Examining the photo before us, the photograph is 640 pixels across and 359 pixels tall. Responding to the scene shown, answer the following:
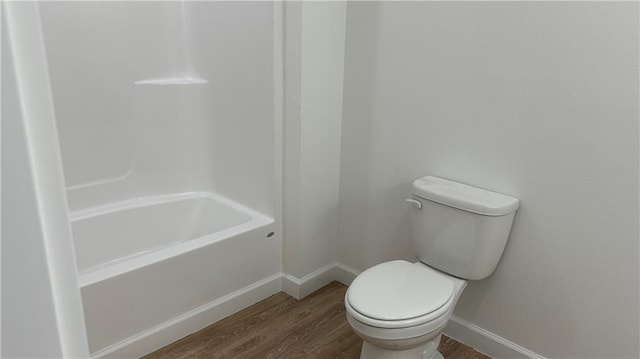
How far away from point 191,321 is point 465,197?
51.0 inches

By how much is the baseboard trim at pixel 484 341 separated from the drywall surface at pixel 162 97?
3.37ft

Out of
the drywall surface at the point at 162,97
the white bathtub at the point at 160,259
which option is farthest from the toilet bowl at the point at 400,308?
the drywall surface at the point at 162,97

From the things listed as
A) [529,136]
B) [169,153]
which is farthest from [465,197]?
[169,153]

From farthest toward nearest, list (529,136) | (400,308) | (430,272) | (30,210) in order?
(430,272), (529,136), (400,308), (30,210)

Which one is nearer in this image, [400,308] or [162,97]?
[400,308]

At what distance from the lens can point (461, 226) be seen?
175 cm

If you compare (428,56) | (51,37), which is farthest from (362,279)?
(51,37)

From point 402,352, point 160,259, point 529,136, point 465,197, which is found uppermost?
point 529,136

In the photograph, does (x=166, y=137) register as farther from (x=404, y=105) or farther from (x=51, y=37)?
(x=404, y=105)

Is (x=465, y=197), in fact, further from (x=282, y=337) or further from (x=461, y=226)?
(x=282, y=337)

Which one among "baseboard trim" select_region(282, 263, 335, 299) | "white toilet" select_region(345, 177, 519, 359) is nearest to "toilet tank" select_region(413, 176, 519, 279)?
"white toilet" select_region(345, 177, 519, 359)

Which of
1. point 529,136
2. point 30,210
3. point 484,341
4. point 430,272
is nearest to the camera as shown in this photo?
point 30,210

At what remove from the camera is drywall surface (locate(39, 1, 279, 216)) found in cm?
223

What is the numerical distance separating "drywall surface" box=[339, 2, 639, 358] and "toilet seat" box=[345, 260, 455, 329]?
1.14 ft
